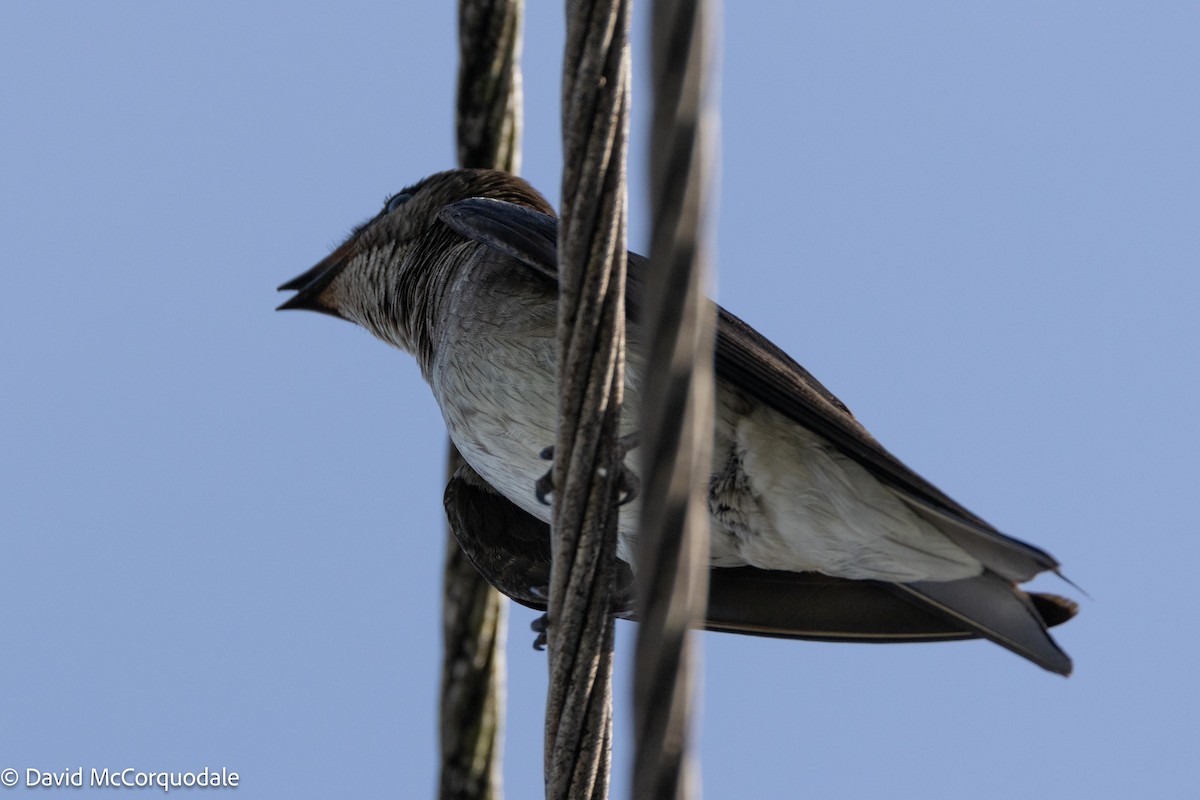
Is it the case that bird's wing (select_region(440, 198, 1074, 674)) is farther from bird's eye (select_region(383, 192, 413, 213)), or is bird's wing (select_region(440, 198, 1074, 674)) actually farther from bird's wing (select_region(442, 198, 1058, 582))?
bird's eye (select_region(383, 192, 413, 213))

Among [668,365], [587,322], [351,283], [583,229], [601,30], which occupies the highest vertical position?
[351,283]

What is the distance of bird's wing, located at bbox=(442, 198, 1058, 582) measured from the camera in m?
3.27

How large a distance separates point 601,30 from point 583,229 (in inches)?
10.2

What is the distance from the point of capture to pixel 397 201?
5598mm

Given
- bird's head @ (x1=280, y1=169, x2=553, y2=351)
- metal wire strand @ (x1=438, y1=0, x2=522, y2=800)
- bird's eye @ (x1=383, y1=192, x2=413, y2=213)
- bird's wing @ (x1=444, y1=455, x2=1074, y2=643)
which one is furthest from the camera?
bird's eye @ (x1=383, y1=192, x2=413, y2=213)

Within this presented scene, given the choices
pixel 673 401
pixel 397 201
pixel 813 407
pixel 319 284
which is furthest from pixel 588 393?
pixel 319 284

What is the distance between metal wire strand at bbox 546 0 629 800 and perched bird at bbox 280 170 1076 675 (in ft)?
4.72

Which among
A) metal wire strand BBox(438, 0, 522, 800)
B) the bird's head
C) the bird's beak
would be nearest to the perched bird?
the bird's head

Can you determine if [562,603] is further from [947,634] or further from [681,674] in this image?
[947,634]

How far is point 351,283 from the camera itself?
5586 millimetres

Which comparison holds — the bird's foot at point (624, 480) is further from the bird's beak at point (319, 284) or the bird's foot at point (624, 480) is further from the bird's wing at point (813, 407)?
the bird's beak at point (319, 284)

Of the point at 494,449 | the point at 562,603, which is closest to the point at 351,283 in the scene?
the point at 494,449

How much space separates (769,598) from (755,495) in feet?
1.32

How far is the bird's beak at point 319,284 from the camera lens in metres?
5.71
